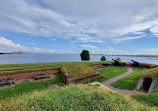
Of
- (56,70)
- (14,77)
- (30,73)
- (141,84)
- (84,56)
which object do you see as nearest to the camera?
(141,84)

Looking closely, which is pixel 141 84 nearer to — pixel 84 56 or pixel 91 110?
pixel 91 110

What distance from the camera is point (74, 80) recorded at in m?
10.6

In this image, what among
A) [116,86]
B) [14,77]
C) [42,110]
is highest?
[42,110]

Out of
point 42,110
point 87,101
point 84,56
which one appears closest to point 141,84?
point 87,101

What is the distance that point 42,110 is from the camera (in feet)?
8.38

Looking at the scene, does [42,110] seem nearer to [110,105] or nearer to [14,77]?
[110,105]

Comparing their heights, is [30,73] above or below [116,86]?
above

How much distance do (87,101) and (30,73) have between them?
13.3m

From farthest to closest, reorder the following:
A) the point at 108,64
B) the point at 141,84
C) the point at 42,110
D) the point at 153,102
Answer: the point at 108,64 → the point at 141,84 → the point at 153,102 → the point at 42,110

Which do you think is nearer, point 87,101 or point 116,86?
point 87,101

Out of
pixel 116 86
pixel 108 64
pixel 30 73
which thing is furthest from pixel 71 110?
pixel 108 64

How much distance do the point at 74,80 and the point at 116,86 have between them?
597cm

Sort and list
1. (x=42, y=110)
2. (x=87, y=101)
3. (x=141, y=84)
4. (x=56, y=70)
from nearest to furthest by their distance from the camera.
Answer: (x=42, y=110)
(x=87, y=101)
(x=141, y=84)
(x=56, y=70)

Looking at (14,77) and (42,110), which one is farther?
(14,77)
